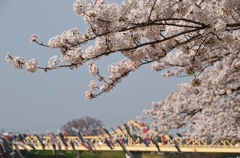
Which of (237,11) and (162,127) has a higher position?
(237,11)

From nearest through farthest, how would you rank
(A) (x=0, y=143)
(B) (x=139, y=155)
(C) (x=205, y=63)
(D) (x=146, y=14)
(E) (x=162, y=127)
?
(D) (x=146, y=14), (C) (x=205, y=63), (E) (x=162, y=127), (B) (x=139, y=155), (A) (x=0, y=143)

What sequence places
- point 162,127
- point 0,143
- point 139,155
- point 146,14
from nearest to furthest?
point 146,14, point 162,127, point 139,155, point 0,143

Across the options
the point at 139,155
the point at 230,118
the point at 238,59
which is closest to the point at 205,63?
the point at 238,59

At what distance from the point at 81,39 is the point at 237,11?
189cm

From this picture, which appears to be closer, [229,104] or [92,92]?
[92,92]

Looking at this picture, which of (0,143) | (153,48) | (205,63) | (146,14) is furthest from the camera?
(0,143)

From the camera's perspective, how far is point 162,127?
1109cm

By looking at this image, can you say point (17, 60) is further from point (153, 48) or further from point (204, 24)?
point (204, 24)

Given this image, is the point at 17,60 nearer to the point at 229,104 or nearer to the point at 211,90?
the point at 211,90

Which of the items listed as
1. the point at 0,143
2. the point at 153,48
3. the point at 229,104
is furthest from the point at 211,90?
the point at 0,143

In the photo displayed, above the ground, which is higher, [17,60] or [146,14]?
[146,14]

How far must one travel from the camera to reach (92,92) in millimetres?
6688

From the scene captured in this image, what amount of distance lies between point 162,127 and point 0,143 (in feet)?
190

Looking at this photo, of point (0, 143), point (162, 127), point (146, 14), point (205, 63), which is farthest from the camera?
point (0, 143)
